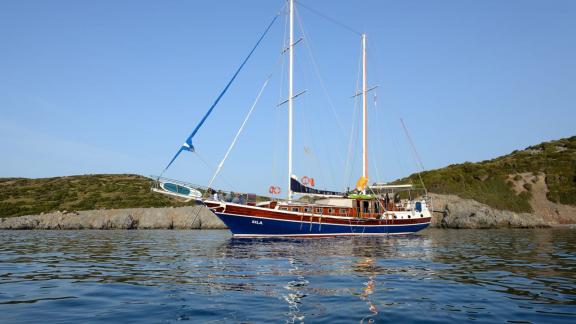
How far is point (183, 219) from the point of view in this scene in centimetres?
6238

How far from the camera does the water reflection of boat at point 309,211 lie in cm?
3647

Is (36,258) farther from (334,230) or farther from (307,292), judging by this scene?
(334,230)

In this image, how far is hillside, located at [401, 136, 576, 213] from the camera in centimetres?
6694

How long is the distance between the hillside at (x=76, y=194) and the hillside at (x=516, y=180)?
178ft

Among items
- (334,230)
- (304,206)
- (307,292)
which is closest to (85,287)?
(307,292)

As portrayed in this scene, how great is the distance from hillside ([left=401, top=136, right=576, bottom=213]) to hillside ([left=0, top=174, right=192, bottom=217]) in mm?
54402

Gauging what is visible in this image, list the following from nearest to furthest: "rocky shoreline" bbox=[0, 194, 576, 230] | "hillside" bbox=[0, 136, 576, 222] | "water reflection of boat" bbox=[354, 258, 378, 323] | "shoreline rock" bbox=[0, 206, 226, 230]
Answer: "water reflection of boat" bbox=[354, 258, 378, 323], "rocky shoreline" bbox=[0, 194, 576, 230], "shoreline rock" bbox=[0, 206, 226, 230], "hillside" bbox=[0, 136, 576, 222]

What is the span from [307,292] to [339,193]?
3341cm

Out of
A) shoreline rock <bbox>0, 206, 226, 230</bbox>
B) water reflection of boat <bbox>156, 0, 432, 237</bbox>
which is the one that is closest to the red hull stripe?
water reflection of boat <bbox>156, 0, 432, 237</bbox>

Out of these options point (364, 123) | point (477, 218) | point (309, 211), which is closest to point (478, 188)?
point (477, 218)

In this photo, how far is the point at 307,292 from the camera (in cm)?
1113

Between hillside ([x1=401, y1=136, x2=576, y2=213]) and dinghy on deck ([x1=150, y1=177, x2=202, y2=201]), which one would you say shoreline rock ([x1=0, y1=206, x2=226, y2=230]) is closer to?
dinghy on deck ([x1=150, y1=177, x2=202, y2=201])

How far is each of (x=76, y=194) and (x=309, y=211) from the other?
6863 cm

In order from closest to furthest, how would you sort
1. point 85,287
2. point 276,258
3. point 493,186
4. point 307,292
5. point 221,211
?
point 307,292
point 85,287
point 276,258
point 221,211
point 493,186
